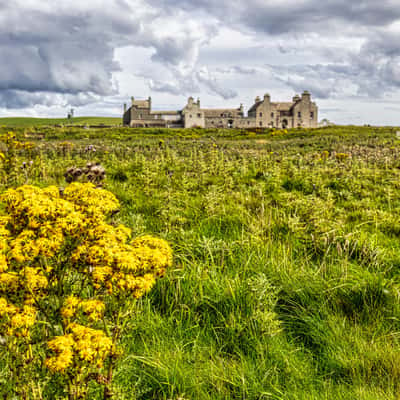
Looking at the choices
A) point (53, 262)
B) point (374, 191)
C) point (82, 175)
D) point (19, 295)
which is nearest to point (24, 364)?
point (19, 295)

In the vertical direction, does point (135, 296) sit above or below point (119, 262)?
below

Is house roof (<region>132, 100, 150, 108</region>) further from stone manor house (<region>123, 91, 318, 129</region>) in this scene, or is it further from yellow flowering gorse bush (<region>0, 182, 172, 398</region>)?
yellow flowering gorse bush (<region>0, 182, 172, 398</region>)

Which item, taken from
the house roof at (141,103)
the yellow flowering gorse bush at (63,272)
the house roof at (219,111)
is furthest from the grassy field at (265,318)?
the house roof at (141,103)

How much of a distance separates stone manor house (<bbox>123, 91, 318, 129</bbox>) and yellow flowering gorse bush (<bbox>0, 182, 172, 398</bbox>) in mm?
117644

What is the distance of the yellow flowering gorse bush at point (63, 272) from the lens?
6.84ft

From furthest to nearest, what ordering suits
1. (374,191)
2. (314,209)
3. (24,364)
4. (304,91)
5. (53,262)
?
1. (304,91)
2. (374,191)
3. (314,209)
4. (53,262)
5. (24,364)

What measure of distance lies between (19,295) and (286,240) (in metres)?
3.90

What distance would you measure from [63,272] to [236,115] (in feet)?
406

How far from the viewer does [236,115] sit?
121500 mm

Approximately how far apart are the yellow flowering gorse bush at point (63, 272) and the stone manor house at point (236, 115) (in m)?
118

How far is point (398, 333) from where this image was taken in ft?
11.3

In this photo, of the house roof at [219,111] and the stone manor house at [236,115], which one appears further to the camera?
the house roof at [219,111]

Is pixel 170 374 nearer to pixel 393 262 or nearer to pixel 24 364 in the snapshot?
pixel 24 364

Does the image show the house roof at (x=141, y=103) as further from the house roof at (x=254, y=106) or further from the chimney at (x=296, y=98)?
the chimney at (x=296, y=98)
